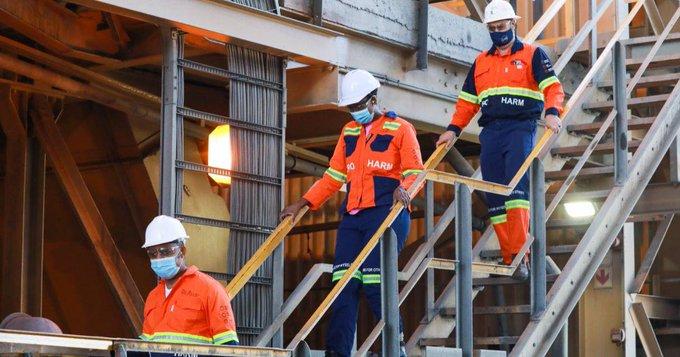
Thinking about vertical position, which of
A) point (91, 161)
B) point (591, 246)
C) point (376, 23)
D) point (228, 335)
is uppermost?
point (376, 23)

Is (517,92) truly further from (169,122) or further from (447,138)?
(169,122)

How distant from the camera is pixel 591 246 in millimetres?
10555

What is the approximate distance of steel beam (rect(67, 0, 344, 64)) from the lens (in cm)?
963

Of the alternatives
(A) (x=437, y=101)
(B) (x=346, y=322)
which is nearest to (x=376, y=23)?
(A) (x=437, y=101)

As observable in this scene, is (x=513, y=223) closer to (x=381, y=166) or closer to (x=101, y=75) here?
(x=381, y=166)

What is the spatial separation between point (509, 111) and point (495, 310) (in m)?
1.47

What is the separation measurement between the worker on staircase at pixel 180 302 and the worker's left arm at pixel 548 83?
124 inches

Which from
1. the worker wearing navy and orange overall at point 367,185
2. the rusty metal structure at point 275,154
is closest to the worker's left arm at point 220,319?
the rusty metal structure at point 275,154

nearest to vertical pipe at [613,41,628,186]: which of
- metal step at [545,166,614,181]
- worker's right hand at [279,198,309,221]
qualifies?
metal step at [545,166,614,181]

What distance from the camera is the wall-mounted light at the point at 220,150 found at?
10680 mm

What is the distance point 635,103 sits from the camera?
12.4m

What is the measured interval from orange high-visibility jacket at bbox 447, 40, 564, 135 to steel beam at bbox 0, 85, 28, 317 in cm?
453

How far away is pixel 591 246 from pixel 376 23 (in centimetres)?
280

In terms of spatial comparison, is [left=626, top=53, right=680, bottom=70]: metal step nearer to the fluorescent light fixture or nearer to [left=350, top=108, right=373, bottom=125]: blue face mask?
the fluorescent light fixture
